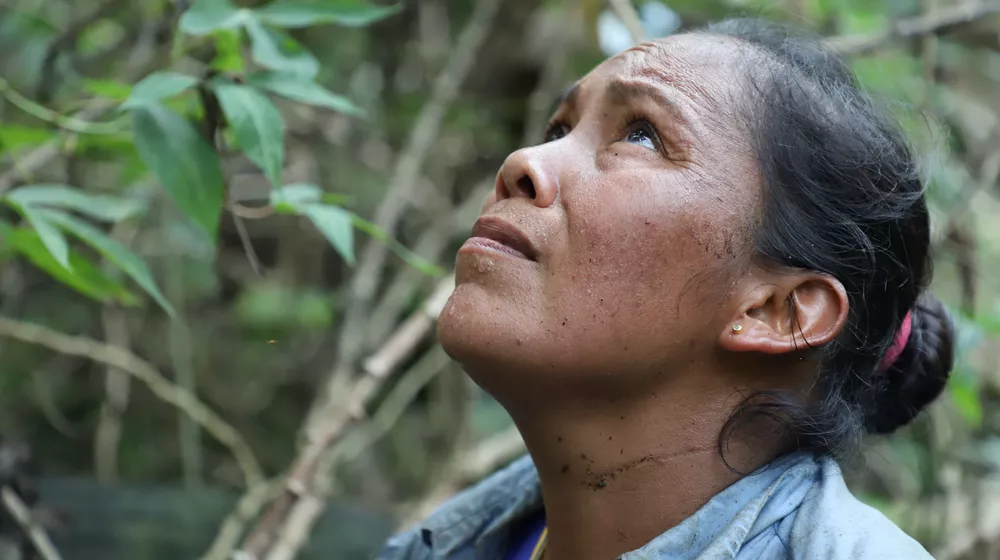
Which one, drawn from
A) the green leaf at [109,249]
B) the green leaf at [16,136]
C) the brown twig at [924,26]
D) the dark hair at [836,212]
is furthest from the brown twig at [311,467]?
the brown twig at [924,26]

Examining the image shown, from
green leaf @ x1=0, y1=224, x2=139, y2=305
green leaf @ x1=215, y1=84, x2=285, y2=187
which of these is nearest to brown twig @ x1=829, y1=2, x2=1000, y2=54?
green leaf @ x1=215, y1=84, x2=285, y2=187

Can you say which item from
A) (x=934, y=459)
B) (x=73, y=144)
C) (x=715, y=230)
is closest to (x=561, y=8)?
(x=934, y=459)

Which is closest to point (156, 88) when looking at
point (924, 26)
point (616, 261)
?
point (616, 261)

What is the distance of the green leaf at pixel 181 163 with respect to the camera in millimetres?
1348

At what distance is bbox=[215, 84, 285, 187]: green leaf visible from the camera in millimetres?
1330

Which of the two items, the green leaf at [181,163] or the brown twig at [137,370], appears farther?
the brown twig at [137,370]

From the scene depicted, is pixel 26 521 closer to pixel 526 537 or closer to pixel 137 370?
pixel 137 370

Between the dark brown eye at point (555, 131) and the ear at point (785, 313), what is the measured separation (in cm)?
41

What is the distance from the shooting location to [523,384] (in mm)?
1251

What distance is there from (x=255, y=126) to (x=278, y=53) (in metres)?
0.17

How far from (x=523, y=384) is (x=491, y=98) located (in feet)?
9.11

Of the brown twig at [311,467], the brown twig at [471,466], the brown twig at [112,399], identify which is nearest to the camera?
the brown twig at [311,467]

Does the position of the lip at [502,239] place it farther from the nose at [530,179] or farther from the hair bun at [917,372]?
the hair bun at [917,372]

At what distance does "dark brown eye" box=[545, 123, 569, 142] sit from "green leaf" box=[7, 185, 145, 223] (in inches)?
28.4
